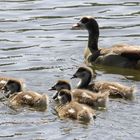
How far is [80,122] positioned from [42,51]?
196 inches

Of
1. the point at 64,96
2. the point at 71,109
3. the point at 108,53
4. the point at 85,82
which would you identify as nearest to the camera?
the point at 71,109

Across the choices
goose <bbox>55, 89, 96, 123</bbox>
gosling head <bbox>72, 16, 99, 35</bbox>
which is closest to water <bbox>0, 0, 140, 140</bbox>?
goose <bbox>55, 89, 96, 123</bbox>

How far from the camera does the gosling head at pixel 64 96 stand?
12.0m

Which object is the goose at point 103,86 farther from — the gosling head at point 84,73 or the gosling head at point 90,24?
the gosling head at point 90,24

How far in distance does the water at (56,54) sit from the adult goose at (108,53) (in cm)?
21

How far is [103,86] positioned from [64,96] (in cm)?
99

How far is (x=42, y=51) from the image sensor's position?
15992mm

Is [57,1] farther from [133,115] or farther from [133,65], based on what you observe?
[133,115]

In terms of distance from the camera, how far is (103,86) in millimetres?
12789

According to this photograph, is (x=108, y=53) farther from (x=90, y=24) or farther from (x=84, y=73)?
(x=84, y=73)

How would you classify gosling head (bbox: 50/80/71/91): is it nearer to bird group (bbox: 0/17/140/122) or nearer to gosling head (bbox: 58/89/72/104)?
bird group (bbox: 0/17/140/122)

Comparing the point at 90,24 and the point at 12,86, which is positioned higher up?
the point at 90,24

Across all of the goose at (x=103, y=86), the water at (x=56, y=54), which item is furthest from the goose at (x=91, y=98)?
the goose at (x=103, y=86)

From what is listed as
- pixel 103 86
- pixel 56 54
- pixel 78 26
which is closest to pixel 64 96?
pixel 103 86
